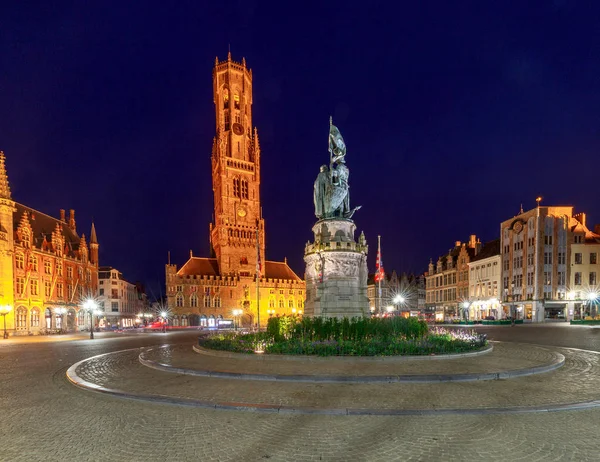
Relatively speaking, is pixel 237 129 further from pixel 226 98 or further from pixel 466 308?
pixel 466 308

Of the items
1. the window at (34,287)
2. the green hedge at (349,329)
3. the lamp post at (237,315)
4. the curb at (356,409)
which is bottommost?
the lamp post at (237,315)

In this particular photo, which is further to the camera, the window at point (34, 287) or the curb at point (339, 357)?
the window at point (34, 287)

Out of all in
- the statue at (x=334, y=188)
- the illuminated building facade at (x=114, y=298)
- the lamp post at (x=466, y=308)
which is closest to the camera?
the statue at (x=334, y=188)

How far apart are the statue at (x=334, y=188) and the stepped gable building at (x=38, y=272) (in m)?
39.2

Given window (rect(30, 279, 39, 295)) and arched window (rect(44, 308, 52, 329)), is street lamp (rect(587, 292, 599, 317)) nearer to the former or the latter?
arched window (rect(44, 308, 52, 329))

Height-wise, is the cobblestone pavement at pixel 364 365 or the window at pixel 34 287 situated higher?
the cobblestone pavement at pixel 364 365

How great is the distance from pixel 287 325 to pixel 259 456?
13661 millimetres

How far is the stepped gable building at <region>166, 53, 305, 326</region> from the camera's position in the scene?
8181 centimetres

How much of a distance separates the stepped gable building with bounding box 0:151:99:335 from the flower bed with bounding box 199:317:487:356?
37890 mm

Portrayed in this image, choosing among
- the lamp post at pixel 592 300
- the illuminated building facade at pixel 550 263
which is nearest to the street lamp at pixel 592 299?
the lamp post at pixel 592 300

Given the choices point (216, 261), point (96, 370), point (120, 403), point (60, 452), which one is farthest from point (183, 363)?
point (216, 261)

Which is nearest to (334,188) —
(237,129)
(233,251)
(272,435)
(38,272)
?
(272,435)

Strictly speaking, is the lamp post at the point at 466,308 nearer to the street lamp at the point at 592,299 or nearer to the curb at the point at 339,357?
the street lamp at the point at 592,299

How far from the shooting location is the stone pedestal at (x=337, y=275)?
82.5ft
